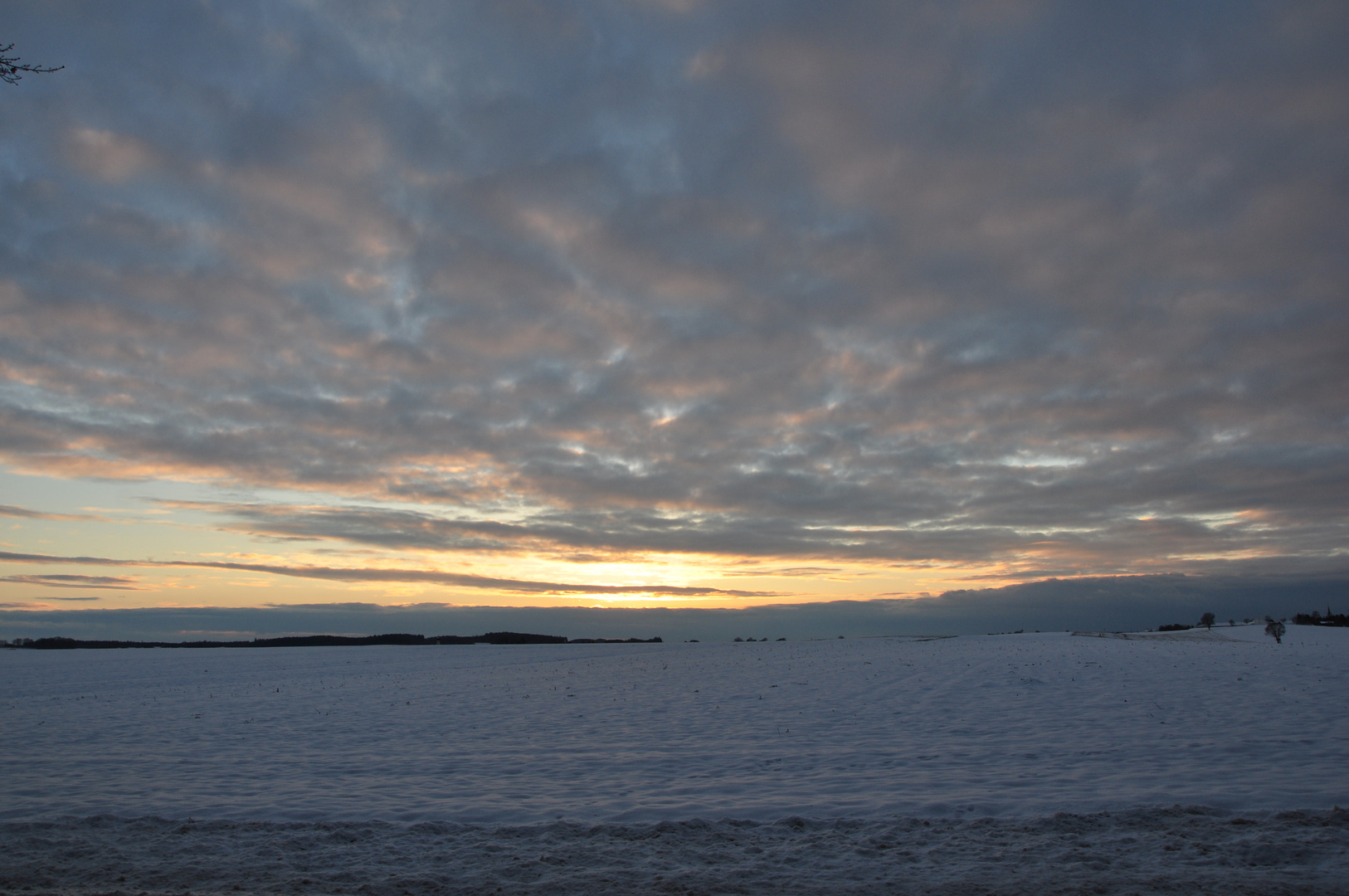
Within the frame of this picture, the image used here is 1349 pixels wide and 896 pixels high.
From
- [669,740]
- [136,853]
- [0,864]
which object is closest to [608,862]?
[136,853]

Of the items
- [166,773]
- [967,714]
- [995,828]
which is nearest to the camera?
[995,828]

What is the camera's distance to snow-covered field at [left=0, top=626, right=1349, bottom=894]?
9016 millimetres

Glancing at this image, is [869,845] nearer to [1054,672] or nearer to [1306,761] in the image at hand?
[1306,761]

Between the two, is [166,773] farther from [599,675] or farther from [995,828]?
[599,675]

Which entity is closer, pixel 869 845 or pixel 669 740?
pixel 869 845

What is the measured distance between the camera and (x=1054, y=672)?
34469 millimetres

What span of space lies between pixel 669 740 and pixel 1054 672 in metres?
23.0

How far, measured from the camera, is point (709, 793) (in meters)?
13.6

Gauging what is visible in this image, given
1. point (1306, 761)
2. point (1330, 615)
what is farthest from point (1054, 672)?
point (1330, 615)

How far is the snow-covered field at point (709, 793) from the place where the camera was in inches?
355

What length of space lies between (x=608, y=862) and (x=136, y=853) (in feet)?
21.1

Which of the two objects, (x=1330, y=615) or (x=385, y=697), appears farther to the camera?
(x=1330, y=615)

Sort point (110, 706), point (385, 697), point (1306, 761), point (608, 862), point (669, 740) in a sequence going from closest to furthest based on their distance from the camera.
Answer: point (608, 862), point (1306, 761), point (669, 740), point (110, 706), point (385, 697)

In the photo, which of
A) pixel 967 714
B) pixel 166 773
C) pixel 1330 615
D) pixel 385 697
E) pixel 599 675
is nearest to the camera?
pixel 166 773
